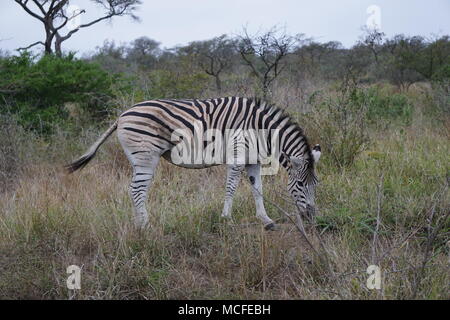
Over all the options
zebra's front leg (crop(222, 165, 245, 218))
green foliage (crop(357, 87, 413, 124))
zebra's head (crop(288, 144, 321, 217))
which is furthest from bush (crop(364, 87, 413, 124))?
zebra's front leg (crop(222, 165, 245, 218))

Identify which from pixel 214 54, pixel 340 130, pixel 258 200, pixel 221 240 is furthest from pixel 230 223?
pixel 214 54

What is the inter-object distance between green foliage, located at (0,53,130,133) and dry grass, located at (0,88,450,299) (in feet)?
11.4

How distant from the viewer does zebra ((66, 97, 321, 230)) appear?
4488 mm

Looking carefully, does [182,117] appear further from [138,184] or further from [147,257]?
[147,257]

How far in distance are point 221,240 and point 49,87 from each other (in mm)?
7096

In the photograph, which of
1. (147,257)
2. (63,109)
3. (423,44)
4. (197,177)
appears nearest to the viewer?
(147,257)

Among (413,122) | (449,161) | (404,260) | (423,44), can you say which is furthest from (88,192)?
(423,44)

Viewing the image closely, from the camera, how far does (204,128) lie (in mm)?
4691

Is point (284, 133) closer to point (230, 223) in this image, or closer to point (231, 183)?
point (231, 183)

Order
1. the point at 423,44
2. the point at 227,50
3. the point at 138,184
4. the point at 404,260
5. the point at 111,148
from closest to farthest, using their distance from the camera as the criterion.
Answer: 1. the point at 404,260
2. the point at 138,184
3. the point at 111,148
4. the point at 423,44
5. the point at 227,50

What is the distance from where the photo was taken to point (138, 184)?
450 centimetres

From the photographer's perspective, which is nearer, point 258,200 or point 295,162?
point 295,162

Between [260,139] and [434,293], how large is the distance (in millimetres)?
2437

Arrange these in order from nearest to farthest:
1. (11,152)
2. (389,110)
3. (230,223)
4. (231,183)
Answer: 1. (230,223)
2. (231,183)
3. (11,152)
4. (389,110)
